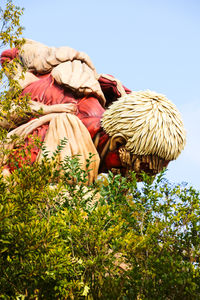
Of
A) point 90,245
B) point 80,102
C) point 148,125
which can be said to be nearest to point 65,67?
point 80,102

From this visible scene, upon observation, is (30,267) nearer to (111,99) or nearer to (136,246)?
(136,246)

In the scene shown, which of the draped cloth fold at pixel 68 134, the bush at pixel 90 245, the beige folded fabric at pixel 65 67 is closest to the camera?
the bush at pixel 90 245

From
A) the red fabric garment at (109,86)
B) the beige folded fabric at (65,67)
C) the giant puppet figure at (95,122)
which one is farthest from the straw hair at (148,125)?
the red fabric garment at (109,86)

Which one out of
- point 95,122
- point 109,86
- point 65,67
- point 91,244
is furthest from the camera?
point 109,86

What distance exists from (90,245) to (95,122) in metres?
3.53

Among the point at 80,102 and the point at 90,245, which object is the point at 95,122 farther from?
the point at 90,245

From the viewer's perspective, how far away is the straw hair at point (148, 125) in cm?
566

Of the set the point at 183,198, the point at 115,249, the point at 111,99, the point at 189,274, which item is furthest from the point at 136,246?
the point at 111,99

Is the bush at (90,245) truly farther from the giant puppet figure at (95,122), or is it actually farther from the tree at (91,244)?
the giant puppet figure at (95,122)

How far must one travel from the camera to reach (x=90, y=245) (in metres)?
3.00

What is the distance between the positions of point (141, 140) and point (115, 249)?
290 cm

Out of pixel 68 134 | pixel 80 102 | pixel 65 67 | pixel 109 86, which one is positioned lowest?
pixel 68 134

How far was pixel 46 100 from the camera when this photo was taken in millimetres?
6723

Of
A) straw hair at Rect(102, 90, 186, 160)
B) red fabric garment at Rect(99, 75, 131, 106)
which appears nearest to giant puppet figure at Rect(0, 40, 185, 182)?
straw hair at Rect(102, 90, 186, 160)
